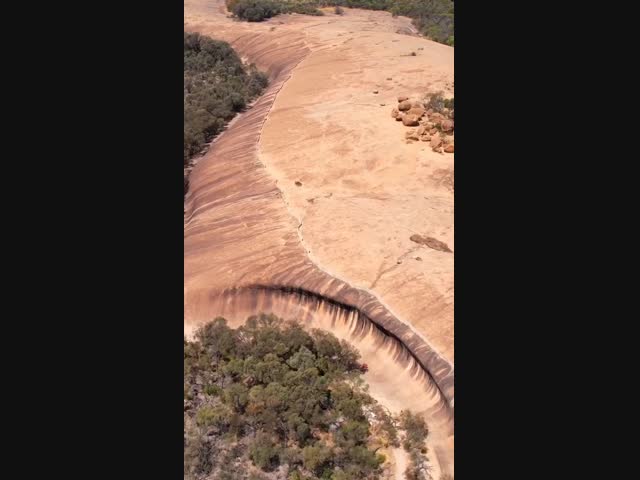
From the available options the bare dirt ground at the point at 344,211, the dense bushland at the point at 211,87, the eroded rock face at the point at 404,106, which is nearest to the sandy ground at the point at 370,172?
the bare dirt ground at the point at 344,211

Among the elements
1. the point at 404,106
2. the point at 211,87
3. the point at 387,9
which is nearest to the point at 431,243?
the point at 404,106

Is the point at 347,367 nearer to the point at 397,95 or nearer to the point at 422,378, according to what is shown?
the point at 422,378

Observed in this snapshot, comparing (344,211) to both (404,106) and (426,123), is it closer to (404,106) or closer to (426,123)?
(426,123)

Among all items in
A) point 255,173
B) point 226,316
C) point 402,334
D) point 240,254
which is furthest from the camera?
point 255,173

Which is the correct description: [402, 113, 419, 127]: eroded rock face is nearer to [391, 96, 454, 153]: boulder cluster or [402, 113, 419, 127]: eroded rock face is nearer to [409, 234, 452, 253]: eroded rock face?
[391, 96, 454, 153]: boulder cluster

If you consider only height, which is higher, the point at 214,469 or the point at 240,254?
the point at 240,254

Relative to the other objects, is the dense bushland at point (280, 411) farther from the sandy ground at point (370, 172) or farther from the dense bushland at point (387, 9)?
the dense bushland at point (387, 9)

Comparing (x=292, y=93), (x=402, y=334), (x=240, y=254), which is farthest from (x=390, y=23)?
(x=402, y=334)
